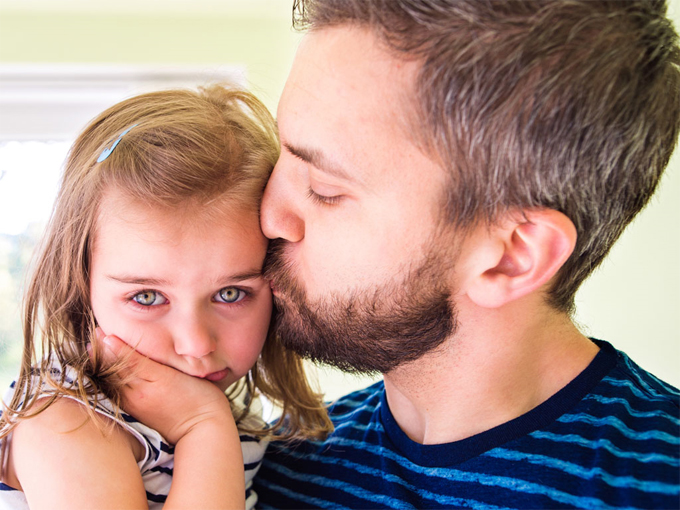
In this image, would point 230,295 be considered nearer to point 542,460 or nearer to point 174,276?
point 174,276

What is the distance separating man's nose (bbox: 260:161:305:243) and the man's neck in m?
0.34

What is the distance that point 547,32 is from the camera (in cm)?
107

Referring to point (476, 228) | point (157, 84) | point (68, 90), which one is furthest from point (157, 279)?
point (68, 90)

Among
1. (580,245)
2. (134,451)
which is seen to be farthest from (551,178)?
(134,451)

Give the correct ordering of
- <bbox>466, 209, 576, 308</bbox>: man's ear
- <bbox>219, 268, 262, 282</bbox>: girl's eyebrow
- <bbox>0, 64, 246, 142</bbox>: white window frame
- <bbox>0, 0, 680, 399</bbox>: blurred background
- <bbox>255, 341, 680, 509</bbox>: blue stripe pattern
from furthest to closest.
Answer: <bbox>0, 64, 246, 142</bbox>: white window frame < <bbox>0, 0, 680, 399</bbox>: blurred background < <bbox>219, 268, 262, 282</bbox>: girl's eyebrow < <bbox>466, 209, 576, 308</bbox>: man's ear < <bbox>255, 341, 680, 509</bbox>: blue stripe pattern

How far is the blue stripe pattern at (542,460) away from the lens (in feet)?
3.52

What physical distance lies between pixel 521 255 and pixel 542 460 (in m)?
0.35

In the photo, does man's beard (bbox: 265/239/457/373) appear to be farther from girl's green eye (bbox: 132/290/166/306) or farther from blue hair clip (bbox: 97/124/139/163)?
blue hair clip (bbox: 97/124/139/163)

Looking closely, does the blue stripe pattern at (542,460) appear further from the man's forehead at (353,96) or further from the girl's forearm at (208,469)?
the man's forehead at (353,96)

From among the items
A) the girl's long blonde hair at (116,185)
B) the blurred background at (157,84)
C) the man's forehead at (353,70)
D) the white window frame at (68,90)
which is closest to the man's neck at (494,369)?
the girl's long blonde hair at (116,185)

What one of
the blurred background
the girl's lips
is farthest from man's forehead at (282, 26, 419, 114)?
the blurred background

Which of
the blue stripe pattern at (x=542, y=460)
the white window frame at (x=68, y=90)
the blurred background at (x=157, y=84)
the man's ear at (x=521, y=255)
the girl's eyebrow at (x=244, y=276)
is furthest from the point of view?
the white window frame at (x=68, y=90)

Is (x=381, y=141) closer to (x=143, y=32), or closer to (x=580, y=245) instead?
(x=580, y=245)

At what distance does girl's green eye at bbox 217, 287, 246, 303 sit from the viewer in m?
1.33
